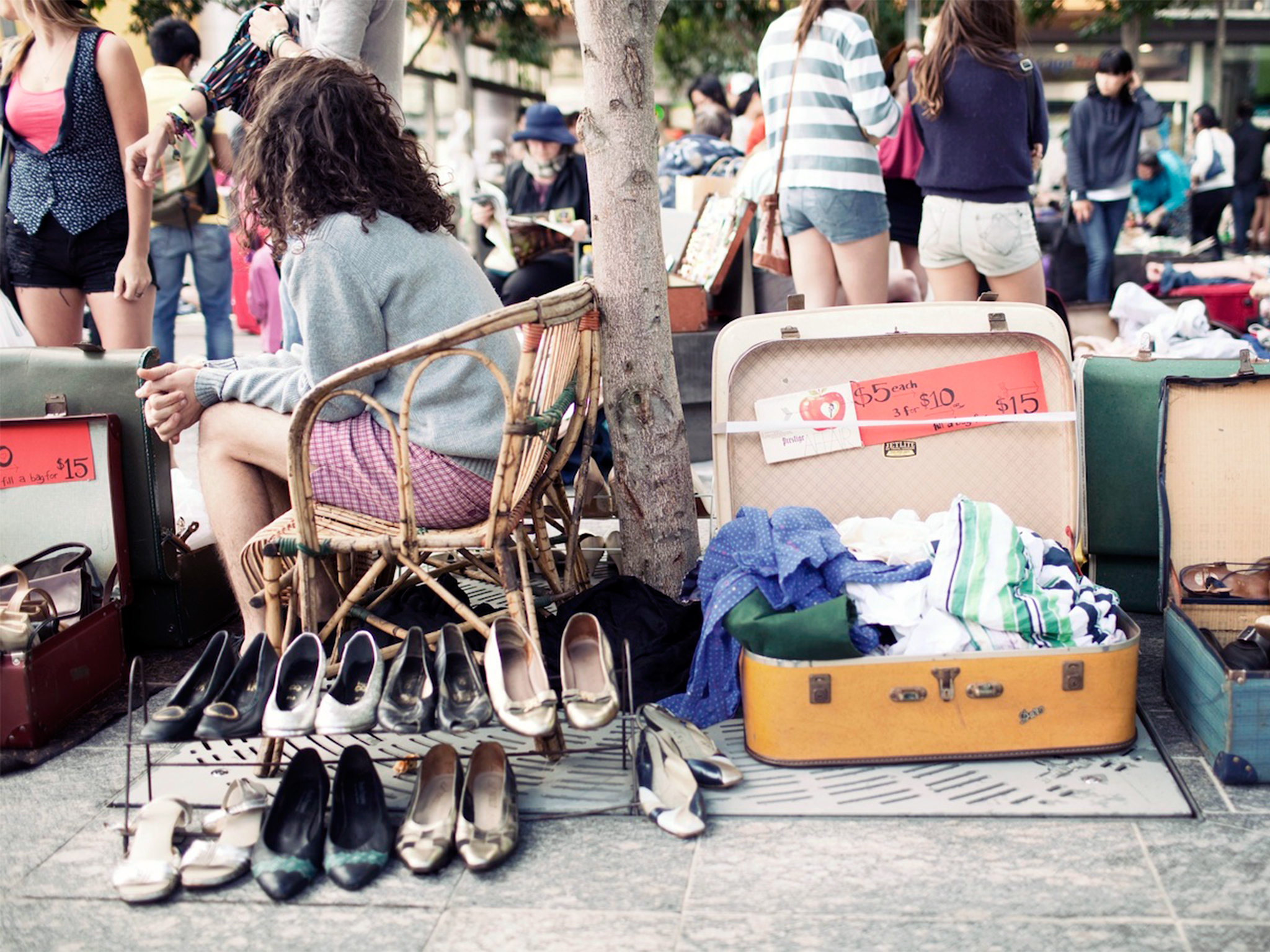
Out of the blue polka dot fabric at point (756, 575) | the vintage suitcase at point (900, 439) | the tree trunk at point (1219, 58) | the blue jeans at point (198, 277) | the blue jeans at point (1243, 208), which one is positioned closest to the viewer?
the blue polka dot fabric at point (756, 575)

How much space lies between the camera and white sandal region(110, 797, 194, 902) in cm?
204

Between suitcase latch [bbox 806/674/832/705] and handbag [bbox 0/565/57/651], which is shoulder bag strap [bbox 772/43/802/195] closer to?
suitcase latch [bbox 806/674/832/705]

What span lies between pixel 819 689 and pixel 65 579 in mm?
1845

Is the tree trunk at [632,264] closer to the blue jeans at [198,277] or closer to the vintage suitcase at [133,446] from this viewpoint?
the vintage suitcase at [133,446]

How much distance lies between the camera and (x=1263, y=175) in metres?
15.6

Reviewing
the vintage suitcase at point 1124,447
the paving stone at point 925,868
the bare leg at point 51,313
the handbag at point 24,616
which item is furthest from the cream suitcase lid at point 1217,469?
the bare leg at point 51,313

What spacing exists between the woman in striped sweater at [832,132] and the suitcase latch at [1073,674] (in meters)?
2.10

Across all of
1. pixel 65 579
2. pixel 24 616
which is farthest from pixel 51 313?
pixel 24 616

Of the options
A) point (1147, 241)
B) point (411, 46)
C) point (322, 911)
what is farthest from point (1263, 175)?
point (322, 911)

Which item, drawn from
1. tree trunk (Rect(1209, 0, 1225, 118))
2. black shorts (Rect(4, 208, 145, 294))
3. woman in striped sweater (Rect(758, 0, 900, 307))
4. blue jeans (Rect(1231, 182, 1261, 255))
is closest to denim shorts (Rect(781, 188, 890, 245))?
woman in striped sweater (Rect(758, 0, 900, 307))

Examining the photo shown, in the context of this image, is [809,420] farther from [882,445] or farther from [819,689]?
[819,689]

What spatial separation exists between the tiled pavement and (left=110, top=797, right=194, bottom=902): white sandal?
3 cm

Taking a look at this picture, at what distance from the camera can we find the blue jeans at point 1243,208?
47.5 feet

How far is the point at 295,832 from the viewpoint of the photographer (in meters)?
2.14
